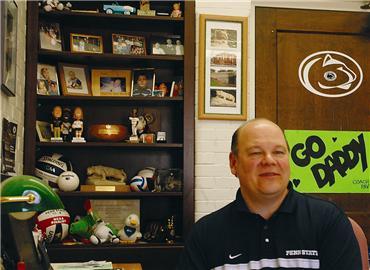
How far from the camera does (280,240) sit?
1.84 metres

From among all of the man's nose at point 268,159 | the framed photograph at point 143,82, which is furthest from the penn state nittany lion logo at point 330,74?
the man's nose at point 268,159

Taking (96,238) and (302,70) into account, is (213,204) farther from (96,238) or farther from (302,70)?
(302,70)

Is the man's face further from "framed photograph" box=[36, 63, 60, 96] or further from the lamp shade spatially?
"framed photograph" box=[36, 63, 60, 96]

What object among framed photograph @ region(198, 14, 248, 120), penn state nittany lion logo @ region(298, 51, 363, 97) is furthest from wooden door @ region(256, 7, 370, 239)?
framed photograph @ region(198, 14, 248, 120)

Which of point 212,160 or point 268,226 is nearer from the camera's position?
point 268,226

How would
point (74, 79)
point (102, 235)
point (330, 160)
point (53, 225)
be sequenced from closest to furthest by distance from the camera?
point (53, 225), point (102, 235), point (74, 79), point (330, 160)

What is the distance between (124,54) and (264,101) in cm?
109

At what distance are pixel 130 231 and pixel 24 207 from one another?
1.91 m

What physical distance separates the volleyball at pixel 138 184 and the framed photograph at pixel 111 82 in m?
0.60

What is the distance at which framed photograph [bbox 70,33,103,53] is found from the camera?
354 cm

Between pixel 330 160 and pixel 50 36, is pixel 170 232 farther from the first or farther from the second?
pixel 50 36

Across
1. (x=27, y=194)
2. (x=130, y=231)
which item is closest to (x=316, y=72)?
(x=130, y=231)

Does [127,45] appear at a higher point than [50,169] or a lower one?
higher

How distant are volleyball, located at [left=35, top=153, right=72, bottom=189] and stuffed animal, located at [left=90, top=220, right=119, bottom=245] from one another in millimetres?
395
